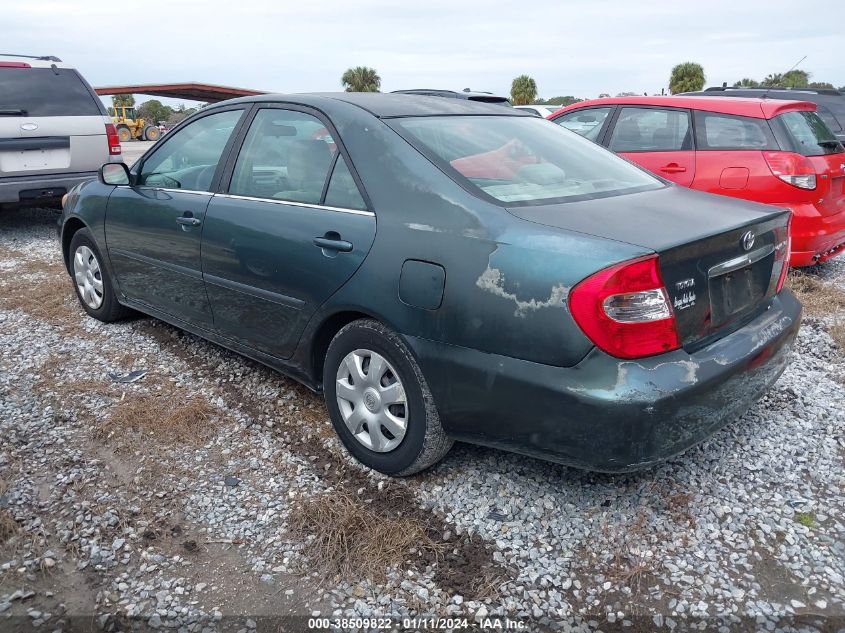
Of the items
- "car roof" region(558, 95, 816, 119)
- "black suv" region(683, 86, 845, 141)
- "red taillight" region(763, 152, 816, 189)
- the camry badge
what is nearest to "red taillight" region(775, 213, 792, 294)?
the camry badge

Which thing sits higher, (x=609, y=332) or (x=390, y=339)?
(x=609, y=332)

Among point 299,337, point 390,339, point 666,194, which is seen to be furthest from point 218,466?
point 666,194

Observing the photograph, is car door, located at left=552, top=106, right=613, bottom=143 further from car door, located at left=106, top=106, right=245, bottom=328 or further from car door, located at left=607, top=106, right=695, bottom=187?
car door, located at left=106, top=106, right=245, bottom=328

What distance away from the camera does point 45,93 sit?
24.8 ft

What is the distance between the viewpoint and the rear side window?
5.53 metres

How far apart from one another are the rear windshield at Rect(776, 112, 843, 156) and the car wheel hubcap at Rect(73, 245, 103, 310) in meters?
5.33

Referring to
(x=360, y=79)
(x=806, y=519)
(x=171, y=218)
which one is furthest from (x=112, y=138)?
(x=360, y=79)

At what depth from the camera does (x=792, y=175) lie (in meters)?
5.34

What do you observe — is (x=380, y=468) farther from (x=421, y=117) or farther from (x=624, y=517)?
(x=421, y=117)

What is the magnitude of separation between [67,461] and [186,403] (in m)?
0.70

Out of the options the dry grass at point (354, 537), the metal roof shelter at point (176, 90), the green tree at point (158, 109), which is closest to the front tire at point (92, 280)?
the dry grass at point (354, 537)

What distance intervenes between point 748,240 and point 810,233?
319 centimetres

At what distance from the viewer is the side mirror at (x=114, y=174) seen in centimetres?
435

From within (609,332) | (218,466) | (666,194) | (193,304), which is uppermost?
(666,194)
